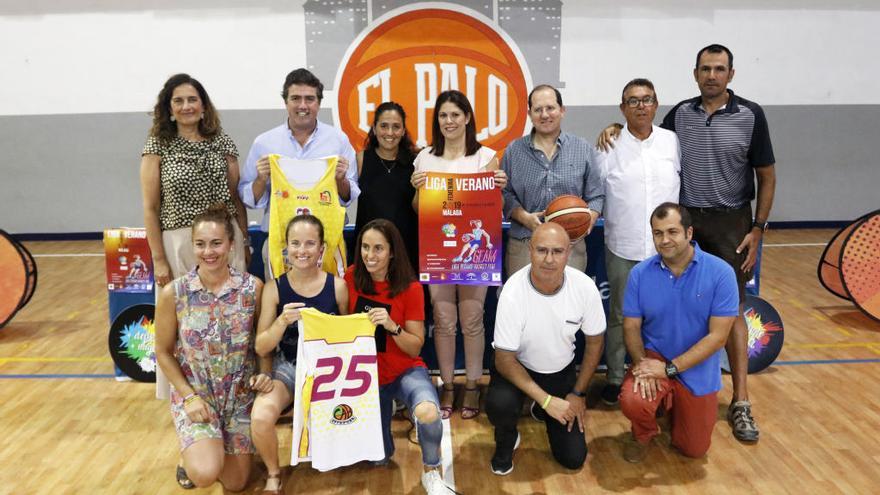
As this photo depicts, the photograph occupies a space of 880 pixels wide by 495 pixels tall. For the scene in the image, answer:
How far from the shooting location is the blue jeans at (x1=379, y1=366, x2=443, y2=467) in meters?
3.11

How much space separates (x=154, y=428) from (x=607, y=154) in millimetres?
3094

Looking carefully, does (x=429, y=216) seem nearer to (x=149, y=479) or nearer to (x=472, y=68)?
(x=149, y=479)

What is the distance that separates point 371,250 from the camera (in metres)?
3.28

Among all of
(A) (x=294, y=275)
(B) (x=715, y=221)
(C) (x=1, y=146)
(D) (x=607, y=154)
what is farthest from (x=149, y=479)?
(C) (x=1, y=146)

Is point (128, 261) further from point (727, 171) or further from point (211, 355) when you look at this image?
point (727, 171)

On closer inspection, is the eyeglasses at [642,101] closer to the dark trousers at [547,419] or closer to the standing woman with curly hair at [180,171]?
the dark trousers at [547,419]

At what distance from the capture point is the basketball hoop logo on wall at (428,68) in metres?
8.02

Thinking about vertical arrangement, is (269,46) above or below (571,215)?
above

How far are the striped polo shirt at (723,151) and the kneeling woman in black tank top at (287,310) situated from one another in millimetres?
2157

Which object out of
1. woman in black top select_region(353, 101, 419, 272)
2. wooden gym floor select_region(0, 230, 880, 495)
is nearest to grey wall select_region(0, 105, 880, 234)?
wooden gym floor select_region(0, 230, 880, 495)

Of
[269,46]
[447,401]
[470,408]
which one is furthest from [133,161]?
[470,408]

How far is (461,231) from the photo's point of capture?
12.4 feet

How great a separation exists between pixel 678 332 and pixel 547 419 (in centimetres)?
80

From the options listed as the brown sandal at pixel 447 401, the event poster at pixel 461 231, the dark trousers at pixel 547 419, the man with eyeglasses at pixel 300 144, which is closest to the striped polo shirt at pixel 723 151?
the event poster at pixel 461 231
